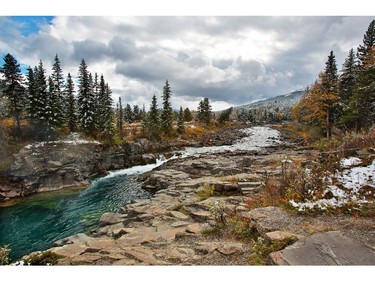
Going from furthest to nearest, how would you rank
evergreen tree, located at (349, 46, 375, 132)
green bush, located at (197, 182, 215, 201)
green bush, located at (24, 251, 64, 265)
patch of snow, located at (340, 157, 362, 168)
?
evergreen tree, located at (349, 46, 375, 132) < green bush, located at (197, 182, 215, 201) < patch of snow, located at (340, 157, 362, 168) < green bush, located at (24, 251, 64, 265)

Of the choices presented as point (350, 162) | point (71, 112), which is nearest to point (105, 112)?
point (71, 112)

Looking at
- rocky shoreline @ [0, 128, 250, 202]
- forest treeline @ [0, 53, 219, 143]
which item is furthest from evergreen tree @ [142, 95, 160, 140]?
rocky shoreline @ [0, 128, 250, 202]

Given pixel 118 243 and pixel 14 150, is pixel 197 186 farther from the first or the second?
pixel 14 150

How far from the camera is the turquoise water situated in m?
16.4

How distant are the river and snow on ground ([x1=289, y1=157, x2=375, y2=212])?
14692 mm

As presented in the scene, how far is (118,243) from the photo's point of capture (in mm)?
9391

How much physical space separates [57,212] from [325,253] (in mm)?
21990

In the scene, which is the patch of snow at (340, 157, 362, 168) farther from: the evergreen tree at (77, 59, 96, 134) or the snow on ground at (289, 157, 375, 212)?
the evergreen tree at (77, 59, 96, 134)

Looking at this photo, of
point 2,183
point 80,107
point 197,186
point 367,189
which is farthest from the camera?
point 80,107

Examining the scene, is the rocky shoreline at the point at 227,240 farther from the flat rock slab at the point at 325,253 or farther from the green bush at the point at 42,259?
the green bush at the point at 42,259

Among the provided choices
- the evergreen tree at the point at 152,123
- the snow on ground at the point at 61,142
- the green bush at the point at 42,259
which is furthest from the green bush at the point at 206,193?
the evergreen tree at the point at 152,123

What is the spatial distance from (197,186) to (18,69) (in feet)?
105

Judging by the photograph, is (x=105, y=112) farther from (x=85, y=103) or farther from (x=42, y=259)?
(x=42, y=259)
